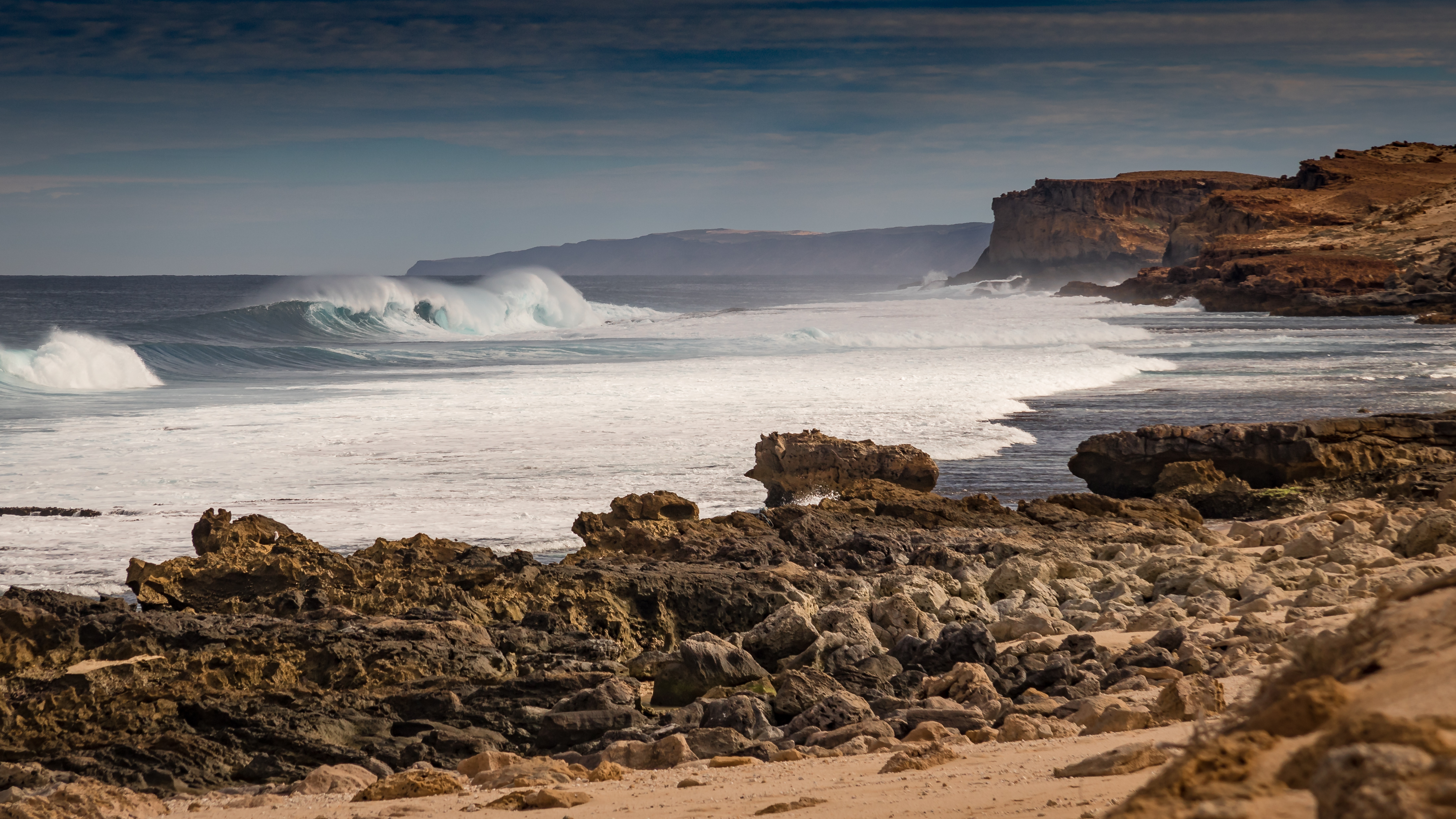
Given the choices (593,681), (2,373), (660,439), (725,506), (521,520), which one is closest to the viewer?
(593,681)

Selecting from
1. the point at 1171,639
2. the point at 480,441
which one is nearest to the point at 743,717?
the point at 1171,639

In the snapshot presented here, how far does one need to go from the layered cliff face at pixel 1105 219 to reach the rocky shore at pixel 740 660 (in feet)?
377

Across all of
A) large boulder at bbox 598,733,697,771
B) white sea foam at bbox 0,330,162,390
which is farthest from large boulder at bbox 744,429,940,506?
white sea foam at bbox 0,330,162,390

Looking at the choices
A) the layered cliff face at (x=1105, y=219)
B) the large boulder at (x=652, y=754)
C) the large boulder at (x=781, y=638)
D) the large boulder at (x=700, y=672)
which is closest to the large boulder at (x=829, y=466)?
the large boulder at (x=781, y=638)

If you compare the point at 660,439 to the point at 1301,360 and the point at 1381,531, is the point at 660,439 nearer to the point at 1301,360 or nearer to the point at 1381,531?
the point at 1381,531

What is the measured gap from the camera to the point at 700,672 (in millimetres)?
5539

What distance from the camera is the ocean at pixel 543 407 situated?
36.2 feet

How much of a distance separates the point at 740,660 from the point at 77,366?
988 inches

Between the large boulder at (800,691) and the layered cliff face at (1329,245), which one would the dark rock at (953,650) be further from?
the layered cliff face at (1329,245)

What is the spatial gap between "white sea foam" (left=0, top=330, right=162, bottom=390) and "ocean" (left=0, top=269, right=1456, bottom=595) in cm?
7

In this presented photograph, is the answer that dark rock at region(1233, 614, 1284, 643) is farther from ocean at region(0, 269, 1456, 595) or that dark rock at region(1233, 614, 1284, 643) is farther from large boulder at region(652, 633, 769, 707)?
ocean at region(0, 269, 1456, 595)

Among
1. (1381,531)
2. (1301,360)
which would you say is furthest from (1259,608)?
(1301,360)

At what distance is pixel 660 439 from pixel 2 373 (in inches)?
636

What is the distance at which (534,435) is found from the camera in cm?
1539
